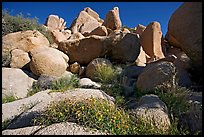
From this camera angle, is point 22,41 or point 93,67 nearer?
point 93,67

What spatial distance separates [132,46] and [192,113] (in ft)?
23.8

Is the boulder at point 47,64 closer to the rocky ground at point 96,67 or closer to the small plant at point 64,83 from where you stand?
the rocky ground at point 96,67

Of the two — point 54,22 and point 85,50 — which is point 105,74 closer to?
point 85,50

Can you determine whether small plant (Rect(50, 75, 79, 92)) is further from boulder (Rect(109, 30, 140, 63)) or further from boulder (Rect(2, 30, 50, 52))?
boulder (Rect(2, 30, 50, 52))

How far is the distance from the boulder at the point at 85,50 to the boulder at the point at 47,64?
1.26 m

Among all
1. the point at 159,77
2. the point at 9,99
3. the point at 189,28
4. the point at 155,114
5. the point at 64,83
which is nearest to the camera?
the point at 155,114

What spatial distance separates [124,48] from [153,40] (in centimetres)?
462

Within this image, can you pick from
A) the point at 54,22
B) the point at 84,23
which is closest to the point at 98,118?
the point at 84,23

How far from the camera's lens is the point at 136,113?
4.11m

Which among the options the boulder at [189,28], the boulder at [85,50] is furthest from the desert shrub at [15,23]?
the boulder at [189,28]

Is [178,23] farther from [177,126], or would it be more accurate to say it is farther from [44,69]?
[177,126]

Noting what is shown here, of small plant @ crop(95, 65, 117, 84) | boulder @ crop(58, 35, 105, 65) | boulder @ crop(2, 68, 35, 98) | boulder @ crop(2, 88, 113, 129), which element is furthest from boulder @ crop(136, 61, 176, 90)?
boulder @ crop(58, 35, 105, 65)

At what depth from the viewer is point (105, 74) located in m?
9.04

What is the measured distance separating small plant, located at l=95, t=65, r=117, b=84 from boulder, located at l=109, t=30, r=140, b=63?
1.75m
